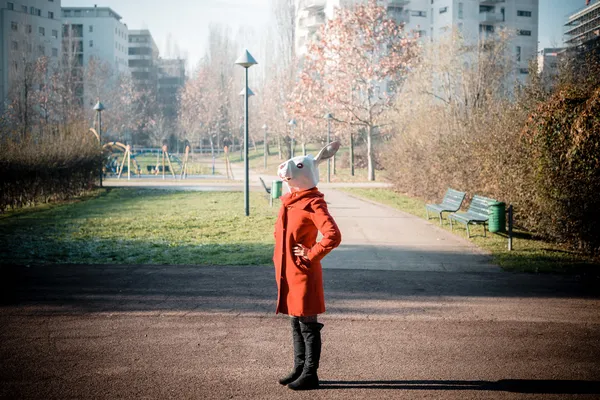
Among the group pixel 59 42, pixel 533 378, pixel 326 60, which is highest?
pixel 59 42

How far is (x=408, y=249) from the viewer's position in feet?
36.0

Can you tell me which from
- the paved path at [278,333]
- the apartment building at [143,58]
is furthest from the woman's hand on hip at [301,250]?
the apartment building at [143,58]

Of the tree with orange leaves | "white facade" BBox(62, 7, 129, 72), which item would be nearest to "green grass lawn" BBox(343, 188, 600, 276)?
the tree with orange leaves

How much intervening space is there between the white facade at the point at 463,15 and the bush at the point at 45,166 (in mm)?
42679

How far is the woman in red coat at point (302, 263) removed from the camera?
4.38 meters

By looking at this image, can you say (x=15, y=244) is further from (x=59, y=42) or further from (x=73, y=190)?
(x=59, y=42)

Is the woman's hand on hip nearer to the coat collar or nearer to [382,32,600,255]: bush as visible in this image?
the coat collar

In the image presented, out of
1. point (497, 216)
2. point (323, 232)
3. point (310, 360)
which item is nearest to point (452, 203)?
point (497, 216)

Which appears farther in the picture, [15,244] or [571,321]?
[15,244]

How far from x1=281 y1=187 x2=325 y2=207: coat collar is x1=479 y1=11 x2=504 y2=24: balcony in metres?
65.8

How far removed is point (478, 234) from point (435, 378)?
8.67 metres

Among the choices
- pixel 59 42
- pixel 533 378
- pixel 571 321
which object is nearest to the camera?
pixel 533 378


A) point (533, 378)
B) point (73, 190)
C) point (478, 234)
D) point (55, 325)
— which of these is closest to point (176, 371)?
point (55, 325)

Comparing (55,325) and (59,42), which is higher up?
(59,42)
